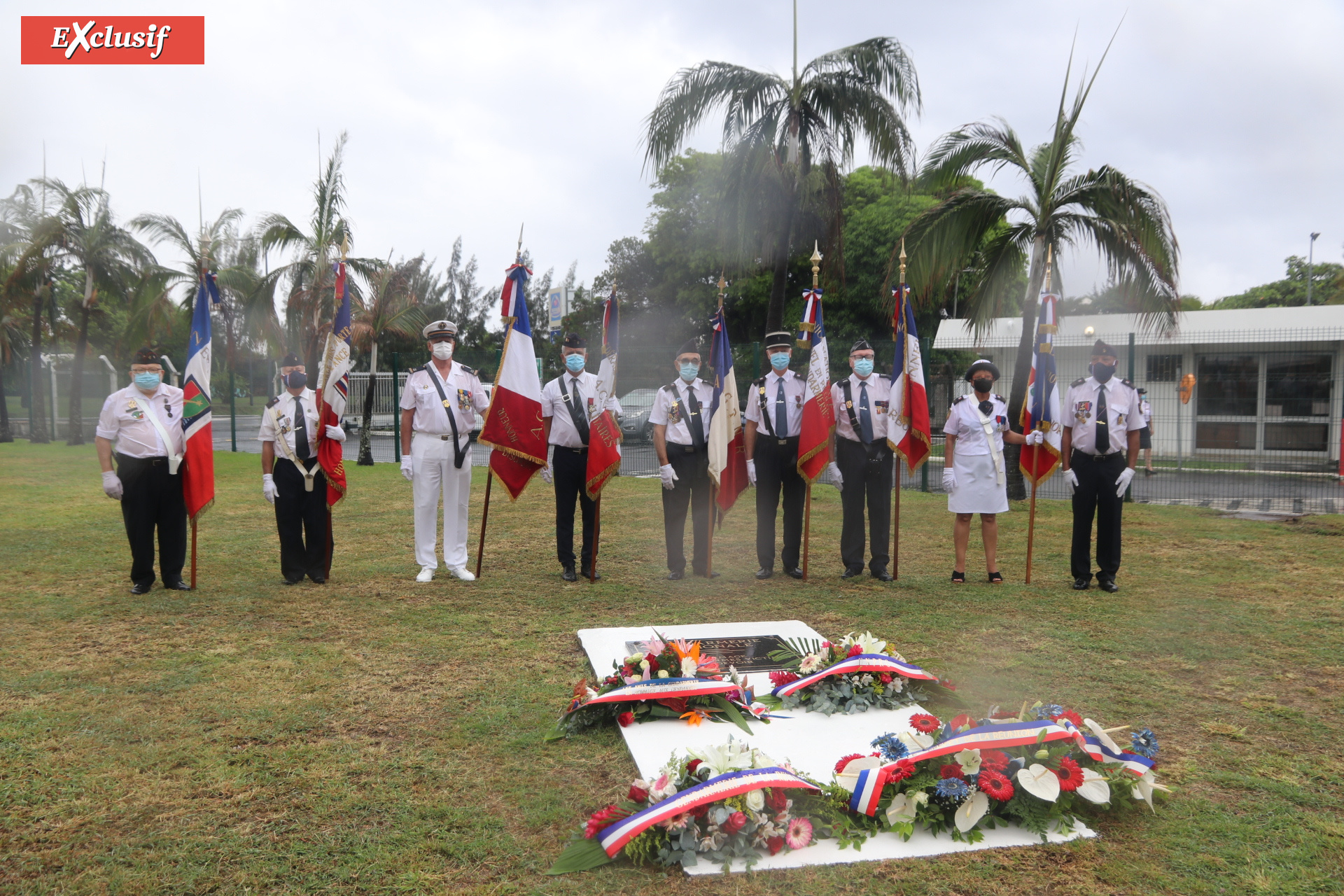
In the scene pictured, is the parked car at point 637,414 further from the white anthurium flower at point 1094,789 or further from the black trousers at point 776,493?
the white anthurium flower at point 1094,789

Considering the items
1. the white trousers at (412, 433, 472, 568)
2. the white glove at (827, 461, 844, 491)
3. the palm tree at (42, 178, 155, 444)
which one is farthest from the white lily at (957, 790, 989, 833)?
the palm tree at (42, 178, 155, 444)

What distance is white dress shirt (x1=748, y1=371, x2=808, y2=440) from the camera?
789cm

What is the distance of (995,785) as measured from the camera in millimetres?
3287

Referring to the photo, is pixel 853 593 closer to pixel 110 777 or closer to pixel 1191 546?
pixel 1191 546

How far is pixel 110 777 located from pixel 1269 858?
14.8 feet

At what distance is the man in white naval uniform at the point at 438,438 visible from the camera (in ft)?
24.8

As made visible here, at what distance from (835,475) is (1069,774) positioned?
14.8 ft

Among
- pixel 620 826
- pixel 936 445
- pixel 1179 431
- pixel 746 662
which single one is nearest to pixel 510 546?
pixel 746 662

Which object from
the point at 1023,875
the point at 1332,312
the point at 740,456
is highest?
the point at 1332,312

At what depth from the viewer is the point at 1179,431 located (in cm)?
1484

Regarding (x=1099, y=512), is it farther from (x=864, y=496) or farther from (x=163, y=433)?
(x=163, y=433)

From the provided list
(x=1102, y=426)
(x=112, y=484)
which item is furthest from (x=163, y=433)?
(x=1102, y=426)

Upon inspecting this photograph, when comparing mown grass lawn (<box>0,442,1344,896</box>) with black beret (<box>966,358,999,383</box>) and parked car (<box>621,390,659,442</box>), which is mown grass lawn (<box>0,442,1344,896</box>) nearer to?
black beret (<box>966,358,999,383</box>)

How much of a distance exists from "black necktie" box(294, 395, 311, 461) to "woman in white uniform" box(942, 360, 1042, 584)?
5.47 meters
